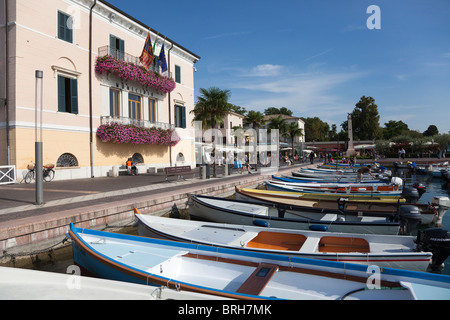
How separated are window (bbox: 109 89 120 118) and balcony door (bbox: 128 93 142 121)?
109cm

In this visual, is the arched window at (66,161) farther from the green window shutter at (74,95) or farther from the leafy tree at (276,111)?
the leafy tree at (276,111)

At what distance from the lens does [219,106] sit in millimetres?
18391

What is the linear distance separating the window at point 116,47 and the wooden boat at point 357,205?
16271mm

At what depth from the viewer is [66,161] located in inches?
712

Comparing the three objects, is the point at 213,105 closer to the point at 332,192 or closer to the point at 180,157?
the point at 332,192

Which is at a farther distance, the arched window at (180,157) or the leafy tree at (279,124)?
the leafy tree at (279,124)

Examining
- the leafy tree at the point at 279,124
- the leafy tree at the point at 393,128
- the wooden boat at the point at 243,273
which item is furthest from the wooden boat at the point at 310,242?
the leafy tree at the point at 393,128

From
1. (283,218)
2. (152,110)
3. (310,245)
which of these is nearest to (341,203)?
(283,218)

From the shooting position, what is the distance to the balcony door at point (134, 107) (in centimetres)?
2295

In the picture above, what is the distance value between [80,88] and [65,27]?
12.4 ft

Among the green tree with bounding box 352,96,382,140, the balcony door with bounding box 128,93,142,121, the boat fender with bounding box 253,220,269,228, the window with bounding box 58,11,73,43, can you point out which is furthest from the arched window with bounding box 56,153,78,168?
the green tree with bounding box 352,96,382,140

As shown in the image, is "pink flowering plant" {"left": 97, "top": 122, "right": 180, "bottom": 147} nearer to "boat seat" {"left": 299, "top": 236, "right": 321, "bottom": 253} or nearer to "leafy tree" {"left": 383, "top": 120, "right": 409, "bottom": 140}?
"boat seat" {"left": 299, "top": 236, "right": 321, "bottom": 253}
